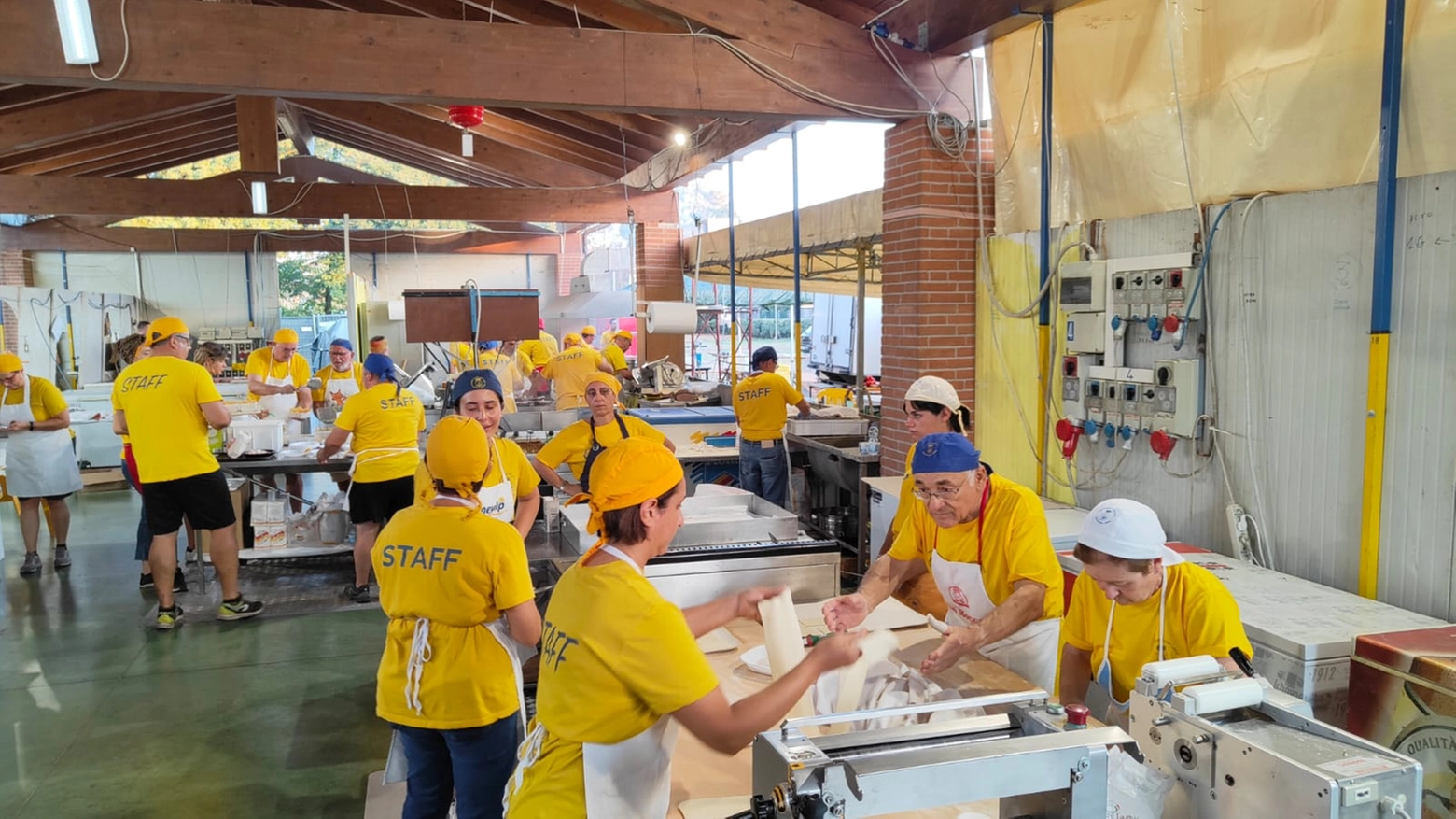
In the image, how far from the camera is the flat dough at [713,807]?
204cm

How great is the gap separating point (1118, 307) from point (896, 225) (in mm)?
1908

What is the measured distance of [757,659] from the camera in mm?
2877

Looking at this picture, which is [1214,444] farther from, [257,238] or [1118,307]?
[257,238]

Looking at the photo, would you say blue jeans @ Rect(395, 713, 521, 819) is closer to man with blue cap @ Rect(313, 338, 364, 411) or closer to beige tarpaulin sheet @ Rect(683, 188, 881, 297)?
beige tarpaulin sheet @ Rect(683, 188, 881, 297)

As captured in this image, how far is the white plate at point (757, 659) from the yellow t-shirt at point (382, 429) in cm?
403

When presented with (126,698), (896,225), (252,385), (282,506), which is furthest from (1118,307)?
(252,385)

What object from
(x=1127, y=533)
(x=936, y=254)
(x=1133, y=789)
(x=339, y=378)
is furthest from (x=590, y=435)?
(x=339, y=378)

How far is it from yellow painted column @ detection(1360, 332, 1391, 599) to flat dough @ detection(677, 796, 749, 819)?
2885 millimetres

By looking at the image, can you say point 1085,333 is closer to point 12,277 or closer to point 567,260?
point 567,260

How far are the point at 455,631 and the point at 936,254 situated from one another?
432 cm

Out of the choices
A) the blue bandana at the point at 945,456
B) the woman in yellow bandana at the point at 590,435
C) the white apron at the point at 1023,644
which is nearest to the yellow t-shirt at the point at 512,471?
the woman in yellow bandana at the point at 590,435

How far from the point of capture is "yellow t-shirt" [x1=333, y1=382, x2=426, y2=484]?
Result: 241 inches

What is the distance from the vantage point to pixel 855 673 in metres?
2.40

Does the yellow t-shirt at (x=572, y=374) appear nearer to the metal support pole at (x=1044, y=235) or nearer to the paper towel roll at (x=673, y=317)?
the paper towel roll at (x=673, y=317)
